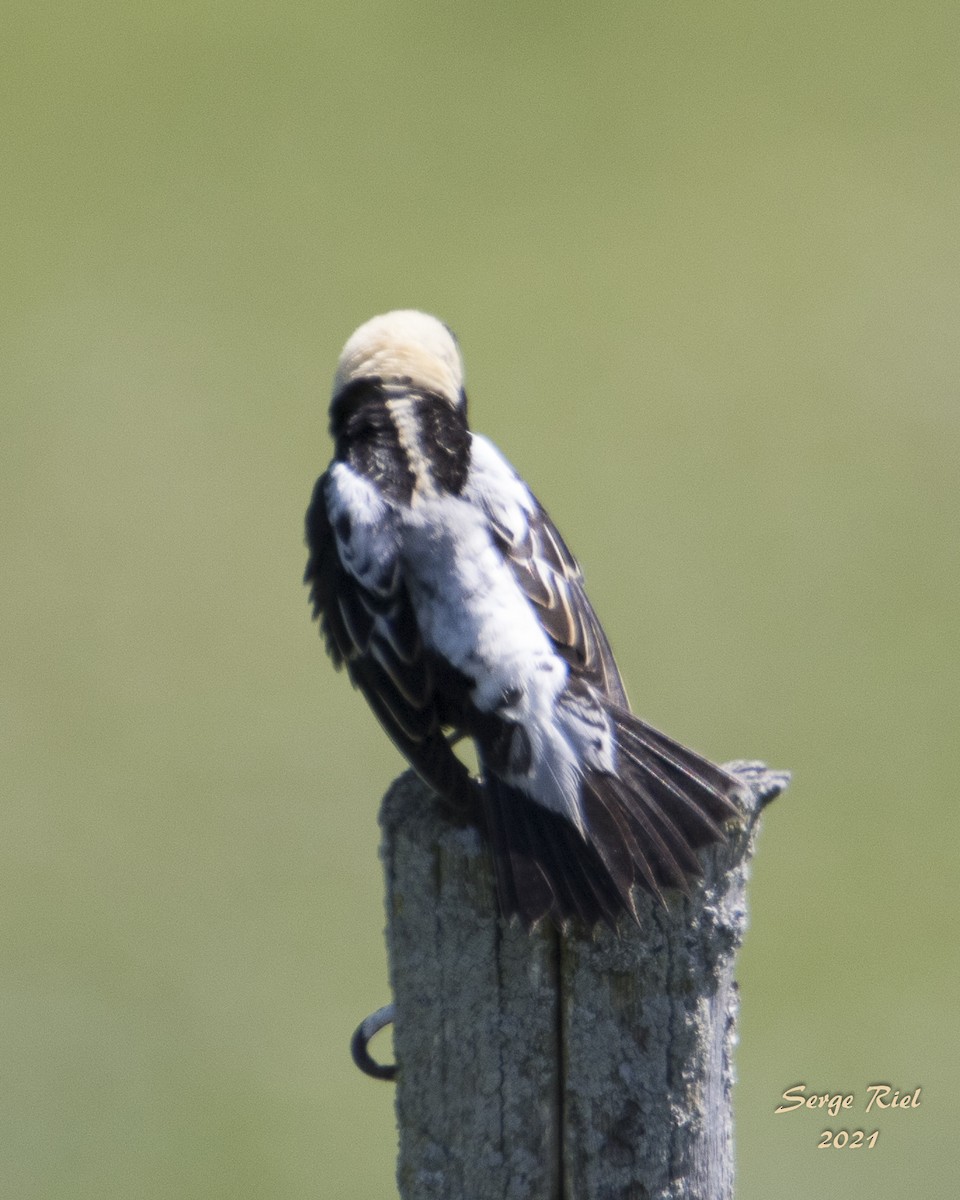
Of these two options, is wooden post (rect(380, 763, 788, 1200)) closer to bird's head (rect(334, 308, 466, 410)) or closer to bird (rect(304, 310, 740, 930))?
bird (rect(304, 310, 740, 930))

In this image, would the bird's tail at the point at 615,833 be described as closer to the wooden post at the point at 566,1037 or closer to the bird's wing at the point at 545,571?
the wooden post at the point at 566,1037

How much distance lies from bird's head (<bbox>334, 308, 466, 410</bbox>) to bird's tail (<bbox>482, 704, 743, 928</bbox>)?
147 centimetres

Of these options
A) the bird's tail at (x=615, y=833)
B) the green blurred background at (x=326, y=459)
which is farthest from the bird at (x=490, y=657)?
the green blurred background at (x=326, y=459)

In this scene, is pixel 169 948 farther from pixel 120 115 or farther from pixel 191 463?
pixel 120 115

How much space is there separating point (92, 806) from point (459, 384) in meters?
3.55

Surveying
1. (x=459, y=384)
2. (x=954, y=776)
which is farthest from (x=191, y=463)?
(x=459, y=384)

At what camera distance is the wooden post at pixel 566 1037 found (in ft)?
8.04

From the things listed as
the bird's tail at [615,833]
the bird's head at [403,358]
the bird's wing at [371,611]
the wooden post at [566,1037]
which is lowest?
the wooden post at [566,1037]

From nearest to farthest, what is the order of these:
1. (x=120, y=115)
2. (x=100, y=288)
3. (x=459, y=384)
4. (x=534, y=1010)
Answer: (x=534, y=1010)
(x=459, y=384)
(x=100, y=288)
(x=120, y=115)

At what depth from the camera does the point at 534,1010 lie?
2459mm

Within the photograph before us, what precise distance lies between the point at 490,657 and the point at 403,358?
1.24 meters

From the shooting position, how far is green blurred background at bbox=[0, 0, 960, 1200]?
625 centimetres

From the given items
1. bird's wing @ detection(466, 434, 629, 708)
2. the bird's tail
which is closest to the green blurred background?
bird's wing @ detection(466, 434, 629, 708)

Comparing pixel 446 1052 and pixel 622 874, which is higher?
pixel 622 874
